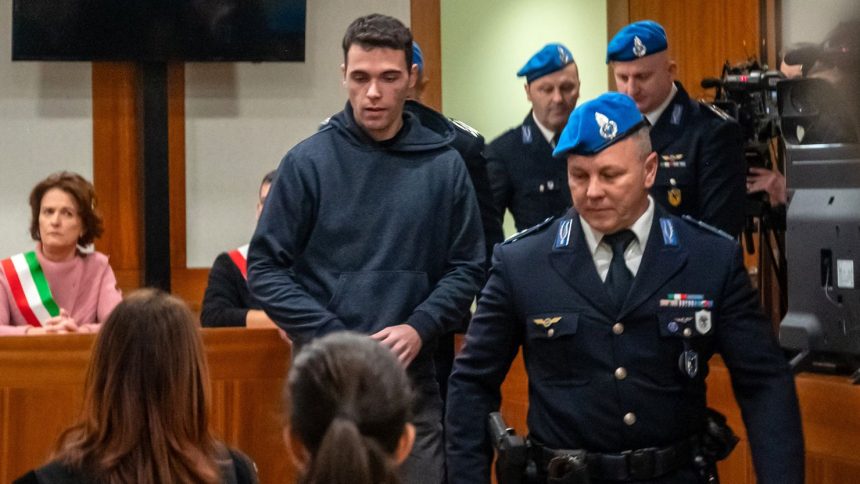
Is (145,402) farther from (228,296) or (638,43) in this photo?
(228,296)

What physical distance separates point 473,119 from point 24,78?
266 centimetres

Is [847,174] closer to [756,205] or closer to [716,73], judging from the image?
[756,205]

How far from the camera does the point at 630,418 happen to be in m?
2.63

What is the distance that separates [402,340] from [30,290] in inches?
76.3

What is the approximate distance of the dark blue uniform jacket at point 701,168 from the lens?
381cm

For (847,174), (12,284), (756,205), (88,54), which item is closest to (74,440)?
(847,174)

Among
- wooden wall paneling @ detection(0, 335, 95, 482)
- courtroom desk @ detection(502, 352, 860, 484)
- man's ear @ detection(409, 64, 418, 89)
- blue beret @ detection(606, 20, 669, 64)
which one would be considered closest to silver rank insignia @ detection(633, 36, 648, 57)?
blue beret @ detection(606, 20, 669, 64)

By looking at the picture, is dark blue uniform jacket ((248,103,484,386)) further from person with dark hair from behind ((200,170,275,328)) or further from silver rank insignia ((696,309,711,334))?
person with dark hair from behind ((200,170,275,328))

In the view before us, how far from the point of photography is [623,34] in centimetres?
410

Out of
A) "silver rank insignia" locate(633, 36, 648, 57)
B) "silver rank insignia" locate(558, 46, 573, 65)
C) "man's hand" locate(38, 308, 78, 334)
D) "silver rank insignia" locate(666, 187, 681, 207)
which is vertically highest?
"silver rank insignia" locate(558, 46, 573, 65)

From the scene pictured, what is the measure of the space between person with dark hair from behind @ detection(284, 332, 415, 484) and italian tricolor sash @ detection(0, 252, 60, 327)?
9.41 feet

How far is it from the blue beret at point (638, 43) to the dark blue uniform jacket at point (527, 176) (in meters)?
0.46

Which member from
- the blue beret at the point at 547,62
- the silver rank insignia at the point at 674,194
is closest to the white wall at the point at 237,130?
the blue beret at the point at 547,62

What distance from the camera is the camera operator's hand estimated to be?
14.6 ft
